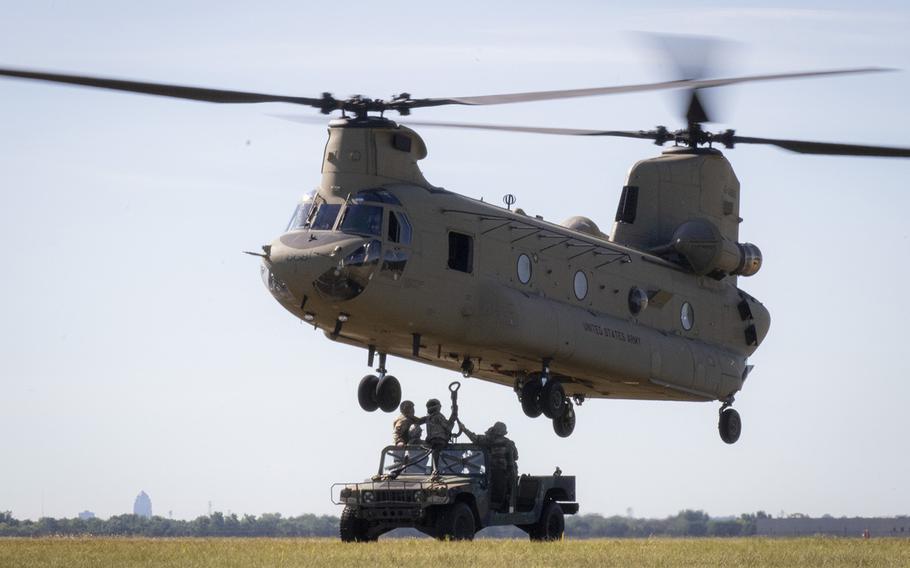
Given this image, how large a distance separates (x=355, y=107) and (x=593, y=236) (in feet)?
22.2

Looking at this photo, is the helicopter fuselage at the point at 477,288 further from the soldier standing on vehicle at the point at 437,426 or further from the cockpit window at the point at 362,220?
the soldier standing on vehicle at the point at 437,426

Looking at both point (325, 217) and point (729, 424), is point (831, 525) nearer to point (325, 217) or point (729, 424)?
point (729, 424)

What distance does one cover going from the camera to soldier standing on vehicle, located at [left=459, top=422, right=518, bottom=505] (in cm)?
2486

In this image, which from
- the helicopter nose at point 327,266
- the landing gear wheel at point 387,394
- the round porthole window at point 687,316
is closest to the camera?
the helicopter nose at point 327,266

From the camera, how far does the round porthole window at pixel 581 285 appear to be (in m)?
28.9

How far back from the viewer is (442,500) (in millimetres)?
23359

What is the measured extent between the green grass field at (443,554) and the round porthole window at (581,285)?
19.0ft

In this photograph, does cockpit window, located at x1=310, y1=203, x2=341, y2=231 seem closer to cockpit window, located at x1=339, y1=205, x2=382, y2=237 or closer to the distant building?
cockpit window, located at x1=339, y1=205, x2=382, y2=237

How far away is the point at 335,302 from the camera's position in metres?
24.8

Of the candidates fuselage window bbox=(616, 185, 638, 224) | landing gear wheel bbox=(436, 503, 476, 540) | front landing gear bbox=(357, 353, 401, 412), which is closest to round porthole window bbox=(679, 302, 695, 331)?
fuselage window bbox=(616, 185, 638, 224)

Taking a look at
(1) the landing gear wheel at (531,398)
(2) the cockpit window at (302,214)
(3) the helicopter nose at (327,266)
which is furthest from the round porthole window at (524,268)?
(2) the cockpit window at (302,214)

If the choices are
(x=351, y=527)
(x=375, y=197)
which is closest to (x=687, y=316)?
(x=375, y=197)

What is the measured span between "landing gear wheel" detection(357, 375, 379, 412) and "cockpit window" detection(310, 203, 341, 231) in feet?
10.4

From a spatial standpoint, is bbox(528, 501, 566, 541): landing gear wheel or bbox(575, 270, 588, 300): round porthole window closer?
bbox(528, 501, 566, 541): landing gear wheel
